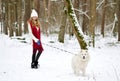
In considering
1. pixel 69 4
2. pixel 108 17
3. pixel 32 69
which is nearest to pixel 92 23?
pixel 69 4

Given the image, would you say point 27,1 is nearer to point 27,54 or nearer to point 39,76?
point 27,54

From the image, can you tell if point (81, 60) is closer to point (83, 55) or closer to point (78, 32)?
point (83, 55)

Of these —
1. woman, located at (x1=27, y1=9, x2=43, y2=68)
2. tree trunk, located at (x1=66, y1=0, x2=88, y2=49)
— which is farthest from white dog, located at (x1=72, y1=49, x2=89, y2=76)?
tree trunk, located at (x1=66, y1=0, x2=88, y2=49)

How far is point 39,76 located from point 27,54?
265 inches

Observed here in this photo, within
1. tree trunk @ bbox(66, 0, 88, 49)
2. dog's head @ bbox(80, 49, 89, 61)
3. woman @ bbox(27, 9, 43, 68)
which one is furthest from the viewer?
tree trunk @ bbox(66, 0, 88, 49)

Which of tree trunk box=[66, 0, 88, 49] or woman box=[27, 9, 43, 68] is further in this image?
tree trunk box=[66, 0, 88, 49]

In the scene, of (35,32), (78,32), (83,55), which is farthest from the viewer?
(78,32)

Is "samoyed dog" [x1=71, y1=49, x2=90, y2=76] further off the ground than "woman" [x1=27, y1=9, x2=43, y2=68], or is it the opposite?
"woman" [x1=27, y1=9, x2=43, y2=68]

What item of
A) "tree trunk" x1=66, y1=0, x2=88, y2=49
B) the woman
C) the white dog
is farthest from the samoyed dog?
"tree trunk" x1=66, y1=0, x2=88, y2=49

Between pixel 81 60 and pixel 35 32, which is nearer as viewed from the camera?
pixel 81 60

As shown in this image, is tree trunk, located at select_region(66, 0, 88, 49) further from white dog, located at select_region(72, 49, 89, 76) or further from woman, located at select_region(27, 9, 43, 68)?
white dog, located at select_region(72, 49, 89, 76)

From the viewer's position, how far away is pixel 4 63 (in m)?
12.5

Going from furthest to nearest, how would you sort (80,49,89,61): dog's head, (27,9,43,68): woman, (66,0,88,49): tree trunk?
(66,0,88,49): tree trunk → (27,9,43,68): woman → (80,49,89,61): dog's head

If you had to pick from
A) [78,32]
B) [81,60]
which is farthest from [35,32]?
[81,60]
